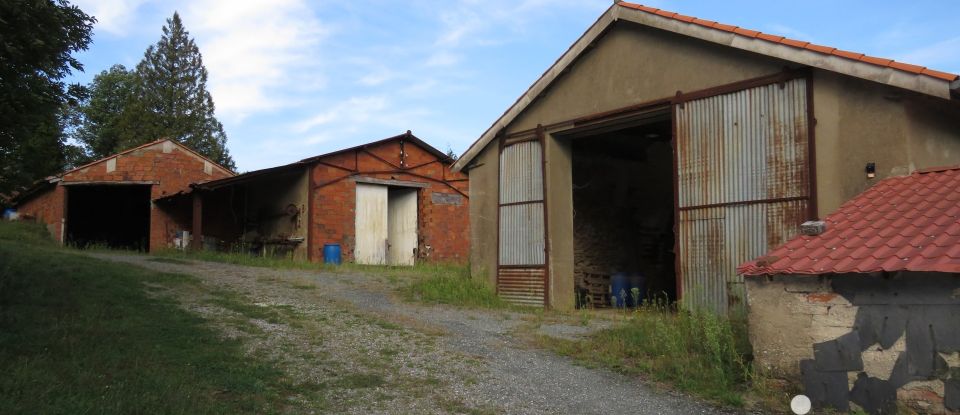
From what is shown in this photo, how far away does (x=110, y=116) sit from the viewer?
4453cm

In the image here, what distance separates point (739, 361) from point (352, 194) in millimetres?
14590

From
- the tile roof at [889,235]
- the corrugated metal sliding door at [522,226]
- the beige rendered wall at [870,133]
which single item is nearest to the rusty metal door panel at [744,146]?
the beige rendered wall at [870,133]

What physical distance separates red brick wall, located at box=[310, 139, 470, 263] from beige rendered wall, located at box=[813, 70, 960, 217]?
12904 mm

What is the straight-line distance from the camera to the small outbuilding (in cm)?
493

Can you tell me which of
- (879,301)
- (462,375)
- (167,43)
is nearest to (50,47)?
(462,375)

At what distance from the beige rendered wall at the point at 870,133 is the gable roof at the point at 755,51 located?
254 millimetres

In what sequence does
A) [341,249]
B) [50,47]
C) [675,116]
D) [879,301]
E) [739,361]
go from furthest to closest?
[341,249] → [675,116] → [50,47] → [739,361] → [879,301]

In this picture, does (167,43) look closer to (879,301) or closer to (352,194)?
(352,194)

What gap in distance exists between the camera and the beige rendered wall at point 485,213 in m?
12.5

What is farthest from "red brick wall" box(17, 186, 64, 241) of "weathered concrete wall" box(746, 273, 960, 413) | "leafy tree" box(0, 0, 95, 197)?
"weathered concrete wall" box(746, 273, 960, 413)

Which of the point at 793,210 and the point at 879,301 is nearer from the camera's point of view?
the point at 879,301

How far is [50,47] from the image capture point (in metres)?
7.07

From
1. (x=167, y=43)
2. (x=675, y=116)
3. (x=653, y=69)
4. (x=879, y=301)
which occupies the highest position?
(x=167, y=43)

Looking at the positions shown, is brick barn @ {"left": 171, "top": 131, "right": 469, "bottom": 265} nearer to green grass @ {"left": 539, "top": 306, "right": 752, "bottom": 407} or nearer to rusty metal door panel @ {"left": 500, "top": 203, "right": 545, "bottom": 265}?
rusty metal door panel @ {"left": 500, "top": 203, "right": 545, "bottom": 265}
